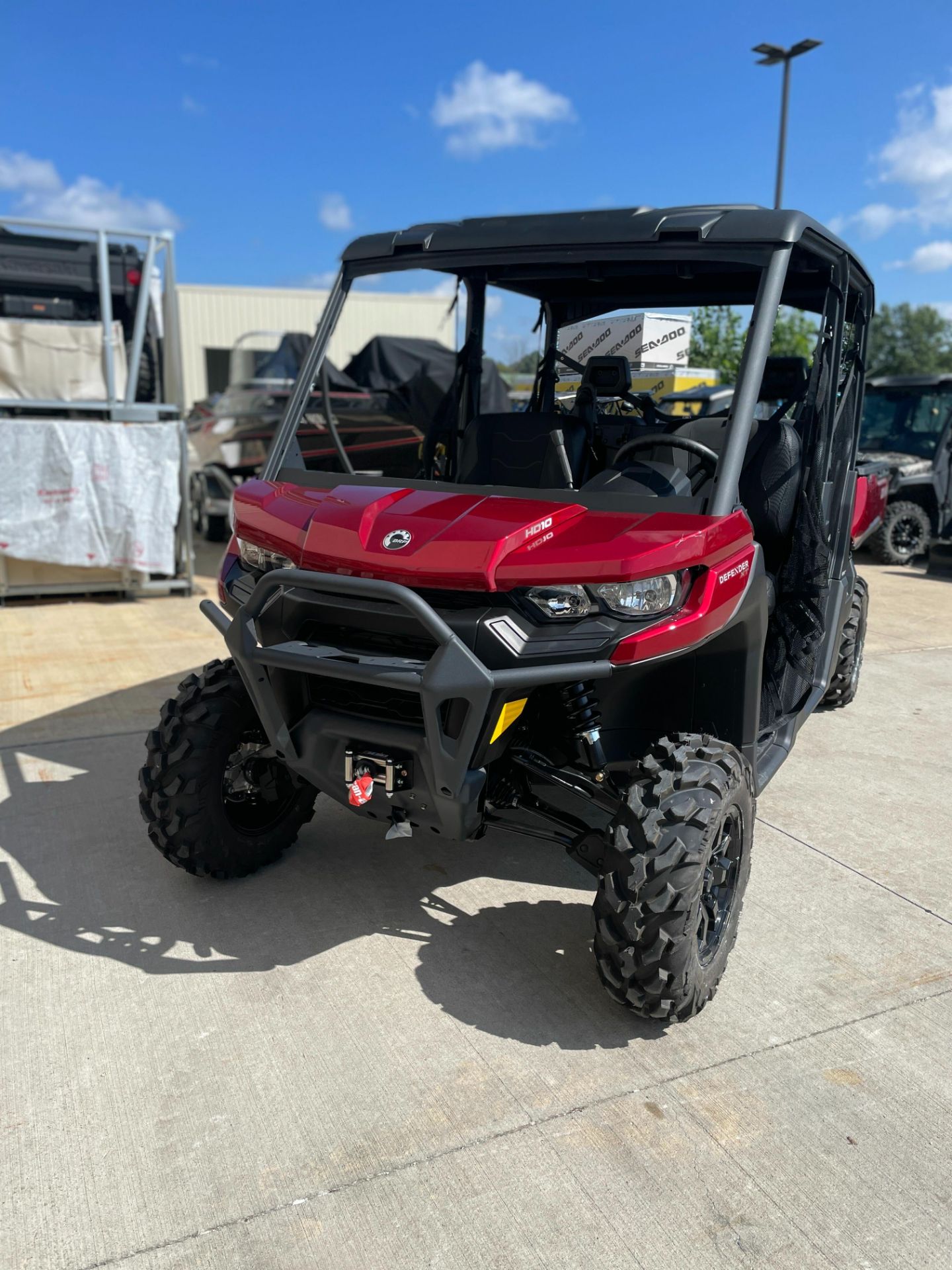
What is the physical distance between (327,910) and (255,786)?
1.58 ft

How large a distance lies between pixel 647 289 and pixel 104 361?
5.18 m

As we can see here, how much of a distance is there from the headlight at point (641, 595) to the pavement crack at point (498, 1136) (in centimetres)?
116

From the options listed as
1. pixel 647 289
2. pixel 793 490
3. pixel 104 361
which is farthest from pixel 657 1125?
pixel 104 361

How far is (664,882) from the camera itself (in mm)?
2596

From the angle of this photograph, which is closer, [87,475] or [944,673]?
[944,673]

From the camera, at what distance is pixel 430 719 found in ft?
8.33

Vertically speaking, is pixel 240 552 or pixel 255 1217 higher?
pixel 240 552

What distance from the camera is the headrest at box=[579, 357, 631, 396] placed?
12.8ft

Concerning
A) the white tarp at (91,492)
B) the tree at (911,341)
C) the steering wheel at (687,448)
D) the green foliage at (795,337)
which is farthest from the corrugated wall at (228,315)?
the tree at (911,341)

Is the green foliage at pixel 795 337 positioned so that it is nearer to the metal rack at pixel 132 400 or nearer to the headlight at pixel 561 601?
the metal rack at pixel 132 400

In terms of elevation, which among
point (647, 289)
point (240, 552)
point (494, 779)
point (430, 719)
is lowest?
point (494, 779)

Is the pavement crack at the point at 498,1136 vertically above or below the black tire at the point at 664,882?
below

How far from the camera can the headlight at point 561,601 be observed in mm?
2633

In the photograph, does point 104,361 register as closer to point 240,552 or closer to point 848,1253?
point 240,552
